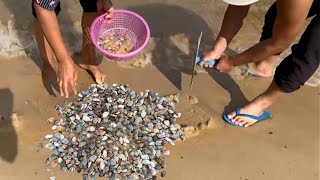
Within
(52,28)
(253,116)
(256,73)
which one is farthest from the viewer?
(256,73)

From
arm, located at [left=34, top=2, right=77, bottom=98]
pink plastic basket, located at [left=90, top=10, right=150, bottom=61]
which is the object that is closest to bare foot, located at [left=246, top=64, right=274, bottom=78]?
pink plastic basket, located at [left=90, top=10, right=150, bottom=61]

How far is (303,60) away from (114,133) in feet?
3.22

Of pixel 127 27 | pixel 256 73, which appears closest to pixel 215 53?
pixel 256 73

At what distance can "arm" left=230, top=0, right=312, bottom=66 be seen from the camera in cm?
192

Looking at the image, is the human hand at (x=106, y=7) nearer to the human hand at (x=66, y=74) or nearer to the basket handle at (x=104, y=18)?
the basket handle at (x=104, y=18)

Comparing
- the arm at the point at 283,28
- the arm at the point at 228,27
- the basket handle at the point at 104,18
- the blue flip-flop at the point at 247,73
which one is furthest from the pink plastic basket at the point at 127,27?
the blue flip-flop at the point at 247,73

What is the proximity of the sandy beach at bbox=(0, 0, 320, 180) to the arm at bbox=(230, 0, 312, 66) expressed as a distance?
39 cm

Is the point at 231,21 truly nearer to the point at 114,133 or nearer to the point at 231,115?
the point at 231,115

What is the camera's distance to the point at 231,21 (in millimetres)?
2541

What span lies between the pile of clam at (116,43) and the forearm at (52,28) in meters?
0.44

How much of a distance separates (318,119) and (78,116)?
4.33 ft

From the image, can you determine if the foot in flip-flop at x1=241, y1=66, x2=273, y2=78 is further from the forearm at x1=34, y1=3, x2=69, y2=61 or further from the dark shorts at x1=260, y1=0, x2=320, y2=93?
the forearm at x1=34, y1=3, x2=69, y2=61

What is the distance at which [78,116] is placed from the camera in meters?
2.45

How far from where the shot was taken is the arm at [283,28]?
1.92 meters
